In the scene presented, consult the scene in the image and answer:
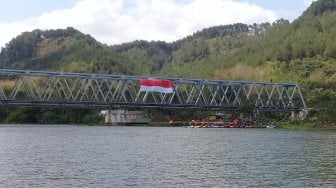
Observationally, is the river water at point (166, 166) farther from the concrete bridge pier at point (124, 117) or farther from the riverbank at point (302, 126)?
the concrete bridge pier at point (124, 117)

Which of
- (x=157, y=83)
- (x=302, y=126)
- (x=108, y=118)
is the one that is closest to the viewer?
(x=302, y=126)

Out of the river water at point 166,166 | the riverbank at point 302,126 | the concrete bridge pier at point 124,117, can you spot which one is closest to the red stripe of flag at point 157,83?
the concrete bridge pier at point 124,117

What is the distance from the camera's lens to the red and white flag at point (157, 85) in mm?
179000

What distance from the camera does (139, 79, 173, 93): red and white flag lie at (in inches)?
7047

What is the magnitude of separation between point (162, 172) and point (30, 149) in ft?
96.5

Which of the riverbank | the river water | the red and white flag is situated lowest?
the river water

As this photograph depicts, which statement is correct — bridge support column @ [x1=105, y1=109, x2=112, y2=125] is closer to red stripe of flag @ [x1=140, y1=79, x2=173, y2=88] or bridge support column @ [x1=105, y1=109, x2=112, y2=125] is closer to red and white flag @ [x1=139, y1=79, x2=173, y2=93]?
red and white flag @ [x1=139, y1=79, x2=173, y2=93]

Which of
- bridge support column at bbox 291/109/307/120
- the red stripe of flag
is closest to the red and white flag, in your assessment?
the red stripe of flag

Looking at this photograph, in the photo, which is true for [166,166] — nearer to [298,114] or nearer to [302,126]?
[302,126]

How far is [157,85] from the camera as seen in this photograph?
181 meters

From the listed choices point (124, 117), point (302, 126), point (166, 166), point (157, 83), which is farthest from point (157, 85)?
point (166, 166)

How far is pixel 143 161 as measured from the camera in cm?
6019

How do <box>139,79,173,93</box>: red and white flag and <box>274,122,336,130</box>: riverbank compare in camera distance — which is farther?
<box>139,79,173,93</box>: red and white flag

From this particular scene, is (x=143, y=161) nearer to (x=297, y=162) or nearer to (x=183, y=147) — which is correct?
(x=297, y=162)
